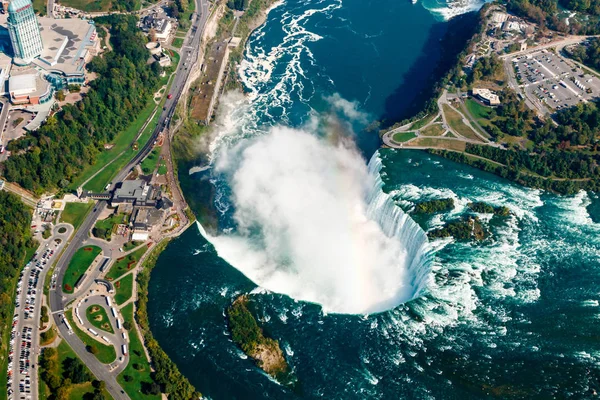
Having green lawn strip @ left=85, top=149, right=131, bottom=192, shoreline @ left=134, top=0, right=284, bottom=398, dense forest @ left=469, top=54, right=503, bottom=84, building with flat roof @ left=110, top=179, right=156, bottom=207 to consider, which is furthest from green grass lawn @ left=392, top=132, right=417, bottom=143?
green lawn strip @ left=85, top=149, right=131, bottom=192

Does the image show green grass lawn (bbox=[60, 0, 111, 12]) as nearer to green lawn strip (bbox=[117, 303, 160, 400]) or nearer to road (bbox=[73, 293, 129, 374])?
road (bbox=[73, 293, 129, 374])

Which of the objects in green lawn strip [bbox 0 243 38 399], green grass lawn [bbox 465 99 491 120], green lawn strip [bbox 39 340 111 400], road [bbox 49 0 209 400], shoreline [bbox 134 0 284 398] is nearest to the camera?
green lawn strip [bbox 39 340 111 400]

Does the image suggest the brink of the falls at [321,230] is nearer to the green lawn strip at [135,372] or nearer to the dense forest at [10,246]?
the green lawn strip at [135,372]

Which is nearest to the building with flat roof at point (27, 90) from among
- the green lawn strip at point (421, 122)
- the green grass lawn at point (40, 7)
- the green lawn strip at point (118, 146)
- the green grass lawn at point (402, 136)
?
the green lawn strip at point (118, 146)

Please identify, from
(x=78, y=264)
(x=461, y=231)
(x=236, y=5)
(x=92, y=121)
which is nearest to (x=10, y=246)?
(x=78, y=264)

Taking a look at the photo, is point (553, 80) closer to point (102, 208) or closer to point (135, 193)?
point (135, 193)

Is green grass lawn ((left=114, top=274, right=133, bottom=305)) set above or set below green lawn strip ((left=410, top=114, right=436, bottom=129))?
below

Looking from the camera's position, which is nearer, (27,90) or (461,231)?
(461,231)
